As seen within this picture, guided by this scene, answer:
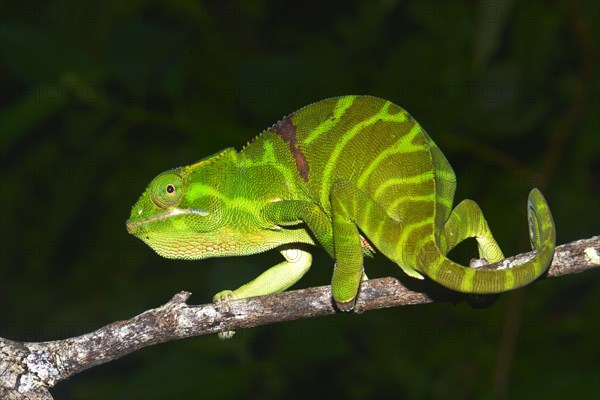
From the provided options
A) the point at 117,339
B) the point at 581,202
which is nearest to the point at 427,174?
the point at 117,339

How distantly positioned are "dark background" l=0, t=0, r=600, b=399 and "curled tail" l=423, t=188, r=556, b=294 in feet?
4.36

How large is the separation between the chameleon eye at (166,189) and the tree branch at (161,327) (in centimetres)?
51

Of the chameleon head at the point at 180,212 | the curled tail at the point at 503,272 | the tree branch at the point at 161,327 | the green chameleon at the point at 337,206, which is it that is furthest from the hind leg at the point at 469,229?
the chameleon head at the point at 180,212

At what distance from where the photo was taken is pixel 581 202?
445 centimetres

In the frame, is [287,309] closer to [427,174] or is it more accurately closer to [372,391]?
[427,174]

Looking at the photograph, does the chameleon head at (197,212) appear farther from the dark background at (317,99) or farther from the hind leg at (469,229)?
the hind leg at (469,229)

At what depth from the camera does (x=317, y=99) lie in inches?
169

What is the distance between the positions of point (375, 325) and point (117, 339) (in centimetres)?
297

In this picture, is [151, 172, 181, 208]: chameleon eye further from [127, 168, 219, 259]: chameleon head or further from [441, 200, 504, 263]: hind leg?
[441, 200, 504, 263]: hind leg

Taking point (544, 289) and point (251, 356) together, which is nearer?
point (251, 356)

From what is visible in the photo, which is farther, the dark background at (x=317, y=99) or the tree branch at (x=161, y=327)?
the dark background at (x=317, y=99)

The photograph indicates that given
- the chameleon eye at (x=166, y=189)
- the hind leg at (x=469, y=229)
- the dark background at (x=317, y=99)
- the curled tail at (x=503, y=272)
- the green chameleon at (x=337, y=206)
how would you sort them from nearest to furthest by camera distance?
the curled tail at (x=503, y=272) → the green chameleon at (x=337, y=206) → the hind leg at (x=469, y=229) → the chameleon eye at (x=166, y=189) → the dark background at (x=317, y=99)

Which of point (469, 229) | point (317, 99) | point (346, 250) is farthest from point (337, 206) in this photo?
point (317, 99)

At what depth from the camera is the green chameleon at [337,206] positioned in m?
2.40
